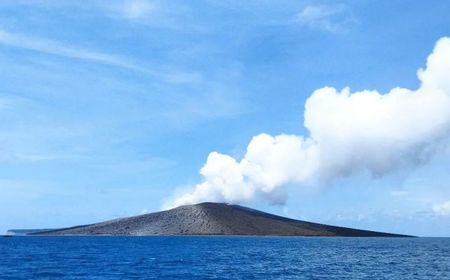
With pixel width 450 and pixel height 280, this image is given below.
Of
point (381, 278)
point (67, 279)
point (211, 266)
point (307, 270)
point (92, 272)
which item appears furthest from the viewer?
point (211, 266)

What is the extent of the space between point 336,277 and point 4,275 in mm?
40754

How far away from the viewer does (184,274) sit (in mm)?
76688

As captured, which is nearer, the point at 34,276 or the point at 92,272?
the point at 34,276

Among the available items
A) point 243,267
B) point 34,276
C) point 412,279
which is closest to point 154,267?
point 243,267

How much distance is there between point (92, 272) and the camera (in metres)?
77.8

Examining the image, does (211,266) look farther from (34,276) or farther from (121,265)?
(34,276)

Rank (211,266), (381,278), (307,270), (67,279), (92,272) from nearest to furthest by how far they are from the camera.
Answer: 1. (67,279)
2. (381,278)
3. (92,272)
4. (307,270)
5. (211,266)

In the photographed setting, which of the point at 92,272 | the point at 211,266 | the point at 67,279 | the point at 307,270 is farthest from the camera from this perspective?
the point at 211,266

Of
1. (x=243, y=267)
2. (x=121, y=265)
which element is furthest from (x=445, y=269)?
(x=121, y=265)

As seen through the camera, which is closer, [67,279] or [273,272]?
[67,279]

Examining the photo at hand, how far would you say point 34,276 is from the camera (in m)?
71.6

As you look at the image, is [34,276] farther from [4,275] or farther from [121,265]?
[121,265]

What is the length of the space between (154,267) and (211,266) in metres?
8.99

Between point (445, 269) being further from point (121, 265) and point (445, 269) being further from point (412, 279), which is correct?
point (121, 265)
